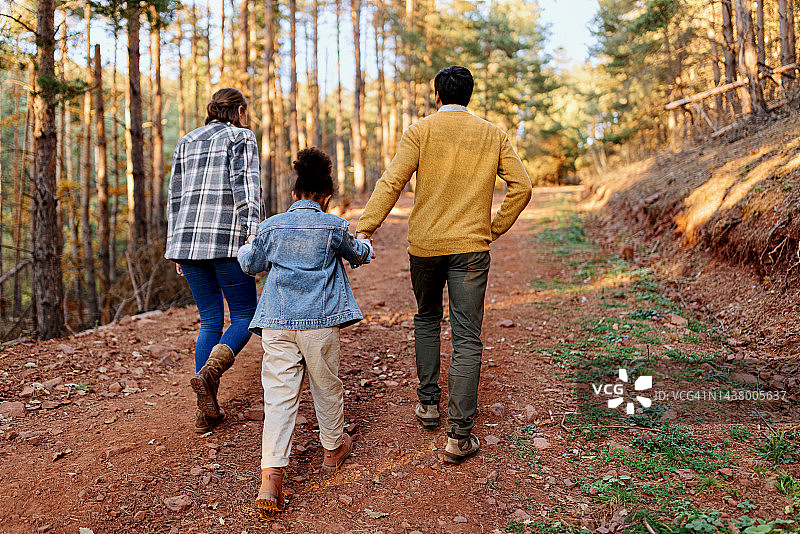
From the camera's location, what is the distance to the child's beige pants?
9.29 feet

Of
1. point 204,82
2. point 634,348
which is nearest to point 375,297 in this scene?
point 634,348

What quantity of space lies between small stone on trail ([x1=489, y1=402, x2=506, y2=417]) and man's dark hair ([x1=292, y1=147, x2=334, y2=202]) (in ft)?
6.46

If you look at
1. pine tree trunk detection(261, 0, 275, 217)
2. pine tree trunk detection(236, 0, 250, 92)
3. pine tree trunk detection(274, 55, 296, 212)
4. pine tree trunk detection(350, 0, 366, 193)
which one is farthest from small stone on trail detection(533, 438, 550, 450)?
pine tree trunk detection(350, 0, 366, 193)

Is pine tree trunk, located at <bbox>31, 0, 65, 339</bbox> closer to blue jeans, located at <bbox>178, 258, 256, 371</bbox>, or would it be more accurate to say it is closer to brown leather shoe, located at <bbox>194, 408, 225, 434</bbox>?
blue jeans, located at <bbox>178, 258, 256, 371</bbox>

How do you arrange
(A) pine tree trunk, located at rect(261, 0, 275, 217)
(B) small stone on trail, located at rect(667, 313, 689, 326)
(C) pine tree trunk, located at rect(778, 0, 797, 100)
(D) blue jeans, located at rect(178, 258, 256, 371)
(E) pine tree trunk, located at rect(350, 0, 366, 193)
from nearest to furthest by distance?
(D) blue jeans, located at rect(178, 258, 256, 371) → (B) small stone on trail, located at rect(667, 313, 689, 326) → (C) pine tree trunk, located at rect(778, 0, 797, 100) → (A) pine tree trunk, located at rect(261, 0, 275, 217) → (E) pine tree trunk, located at rect(350, 0, 366, 193)

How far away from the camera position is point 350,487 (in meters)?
2.98

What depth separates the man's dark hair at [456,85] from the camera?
3326mm

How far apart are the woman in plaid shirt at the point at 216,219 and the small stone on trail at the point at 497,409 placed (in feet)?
6.10

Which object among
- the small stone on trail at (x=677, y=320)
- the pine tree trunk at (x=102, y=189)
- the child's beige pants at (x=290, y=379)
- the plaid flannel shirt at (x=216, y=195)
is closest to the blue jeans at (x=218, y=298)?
the plaid flannel shirt at (x=216, y=195)

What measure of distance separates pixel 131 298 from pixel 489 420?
8.12 m

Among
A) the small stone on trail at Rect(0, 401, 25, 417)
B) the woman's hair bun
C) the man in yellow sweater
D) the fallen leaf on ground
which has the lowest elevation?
the fallen leaf on ground

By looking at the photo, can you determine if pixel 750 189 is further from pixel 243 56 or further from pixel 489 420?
pixel 243 56

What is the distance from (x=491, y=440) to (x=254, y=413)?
174 cm

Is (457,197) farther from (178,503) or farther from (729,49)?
(729,49)
